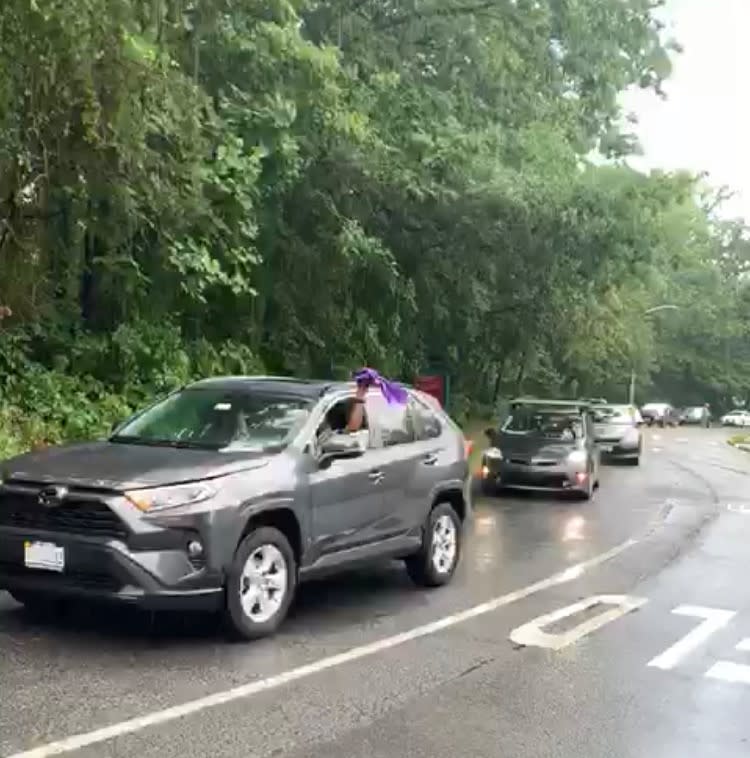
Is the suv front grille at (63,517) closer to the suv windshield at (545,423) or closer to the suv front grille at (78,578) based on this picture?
the suv front grille at (78,578)

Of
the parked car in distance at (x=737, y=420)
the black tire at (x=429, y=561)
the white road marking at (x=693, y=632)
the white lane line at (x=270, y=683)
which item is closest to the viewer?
the white lane line at (x=270, y=683)

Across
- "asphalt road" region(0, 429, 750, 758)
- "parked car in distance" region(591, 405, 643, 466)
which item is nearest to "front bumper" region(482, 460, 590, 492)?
"asphalt road" region(0, 429, 750, 758)

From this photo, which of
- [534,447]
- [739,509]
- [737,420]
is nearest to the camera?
[739,509]

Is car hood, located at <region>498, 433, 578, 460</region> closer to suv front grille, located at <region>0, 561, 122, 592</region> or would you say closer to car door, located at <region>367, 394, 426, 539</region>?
car door, located at <region>367, 394, 426, 539</region>

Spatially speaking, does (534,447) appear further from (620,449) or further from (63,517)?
(63,517)

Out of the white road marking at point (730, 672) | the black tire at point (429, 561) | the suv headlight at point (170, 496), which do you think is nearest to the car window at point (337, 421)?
the black tire at point (429, 561)

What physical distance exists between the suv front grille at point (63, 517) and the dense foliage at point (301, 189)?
3991 mm

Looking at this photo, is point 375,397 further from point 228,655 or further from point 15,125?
point 15,125

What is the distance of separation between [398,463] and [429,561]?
1.02 metres

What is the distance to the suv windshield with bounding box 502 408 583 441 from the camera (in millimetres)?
18844

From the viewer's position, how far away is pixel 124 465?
23.2 ft

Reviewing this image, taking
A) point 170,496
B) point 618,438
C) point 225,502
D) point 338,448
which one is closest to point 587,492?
point 338,448

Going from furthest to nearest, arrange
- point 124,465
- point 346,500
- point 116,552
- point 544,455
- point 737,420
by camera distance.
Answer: point 737,420 < point 544,455 < point 346,500 < point 124,465 < point 116,552

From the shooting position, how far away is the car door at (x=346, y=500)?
7793 millimetres
